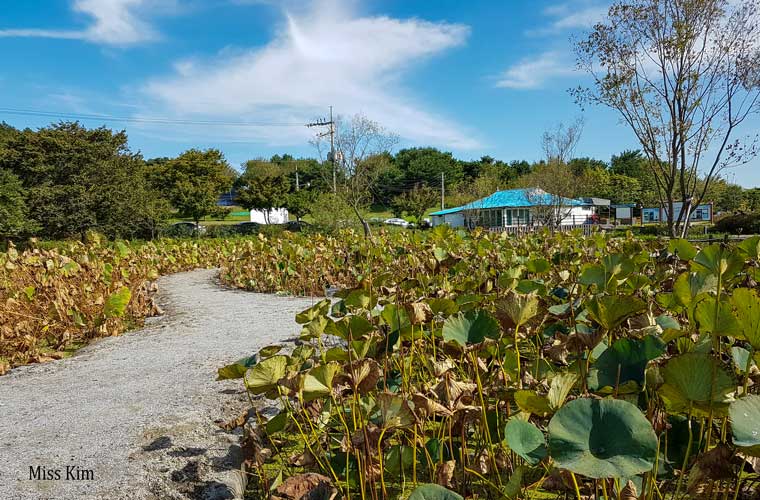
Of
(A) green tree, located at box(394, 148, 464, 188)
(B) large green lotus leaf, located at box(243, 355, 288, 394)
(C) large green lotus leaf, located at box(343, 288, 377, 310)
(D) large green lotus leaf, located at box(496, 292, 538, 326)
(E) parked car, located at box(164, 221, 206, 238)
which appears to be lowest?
(B) large green lotus leaf, located at box(243, 355, 288, 394)

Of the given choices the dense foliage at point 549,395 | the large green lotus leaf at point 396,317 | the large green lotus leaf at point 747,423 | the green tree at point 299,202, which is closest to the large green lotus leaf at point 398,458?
the dense foliage at point 549,395

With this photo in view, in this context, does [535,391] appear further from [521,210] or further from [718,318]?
[521,210]

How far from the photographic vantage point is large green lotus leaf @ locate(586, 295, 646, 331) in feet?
3.46

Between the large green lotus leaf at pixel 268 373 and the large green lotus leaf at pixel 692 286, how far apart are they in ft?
3.77

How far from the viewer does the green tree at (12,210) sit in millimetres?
18875

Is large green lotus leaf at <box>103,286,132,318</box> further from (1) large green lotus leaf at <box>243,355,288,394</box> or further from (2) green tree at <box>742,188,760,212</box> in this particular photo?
(2) green tree at <box>742,188,760,212</box>

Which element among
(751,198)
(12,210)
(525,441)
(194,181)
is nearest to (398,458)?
(525,441)

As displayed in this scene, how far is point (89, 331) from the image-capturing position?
4.49m

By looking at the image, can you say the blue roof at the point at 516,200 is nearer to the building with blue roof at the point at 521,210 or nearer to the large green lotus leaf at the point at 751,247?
the building with blue roof at the point at 521,210

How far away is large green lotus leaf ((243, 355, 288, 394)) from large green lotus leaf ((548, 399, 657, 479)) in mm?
725

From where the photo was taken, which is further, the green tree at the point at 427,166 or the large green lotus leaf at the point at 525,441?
the green tree at the point at 427,166

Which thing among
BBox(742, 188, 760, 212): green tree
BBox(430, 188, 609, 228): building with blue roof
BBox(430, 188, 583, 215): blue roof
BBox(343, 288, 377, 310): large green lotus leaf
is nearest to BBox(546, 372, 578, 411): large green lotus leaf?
BBox(343, 288, 377, 310): large green lotus leaf

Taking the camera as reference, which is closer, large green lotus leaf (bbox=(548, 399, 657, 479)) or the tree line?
large green lotus leaf (bbox=(548, 399, 657, 479))

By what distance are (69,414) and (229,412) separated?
31.3 inches
